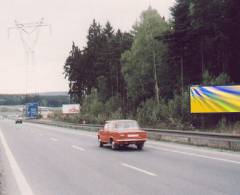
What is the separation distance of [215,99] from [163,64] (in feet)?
121

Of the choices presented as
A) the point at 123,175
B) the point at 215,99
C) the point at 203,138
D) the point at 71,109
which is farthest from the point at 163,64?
the point at 123,175

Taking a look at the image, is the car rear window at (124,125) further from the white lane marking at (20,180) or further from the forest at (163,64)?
the forest at (163,64)

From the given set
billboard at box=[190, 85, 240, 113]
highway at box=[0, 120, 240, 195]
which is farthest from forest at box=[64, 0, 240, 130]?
highway at box=[0, 120, 240, 195]

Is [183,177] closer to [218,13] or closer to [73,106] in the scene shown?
[218,13]

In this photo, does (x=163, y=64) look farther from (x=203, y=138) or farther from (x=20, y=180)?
(x=20, y=180)

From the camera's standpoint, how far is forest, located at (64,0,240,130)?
37.5 meters

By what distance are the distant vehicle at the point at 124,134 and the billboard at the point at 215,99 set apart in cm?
848

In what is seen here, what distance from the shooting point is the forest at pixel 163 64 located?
3755 cm

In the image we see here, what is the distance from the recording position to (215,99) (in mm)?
28109

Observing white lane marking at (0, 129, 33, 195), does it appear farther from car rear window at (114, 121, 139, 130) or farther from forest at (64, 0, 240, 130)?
forest at (64, 0, 240, 130)

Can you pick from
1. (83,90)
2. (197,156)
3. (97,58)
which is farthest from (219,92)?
(83,90)

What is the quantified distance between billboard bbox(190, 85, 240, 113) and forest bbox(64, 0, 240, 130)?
105cm

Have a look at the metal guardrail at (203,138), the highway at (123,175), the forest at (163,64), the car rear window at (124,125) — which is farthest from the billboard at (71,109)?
the highway at (123,175)

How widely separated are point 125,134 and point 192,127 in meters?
12.6
